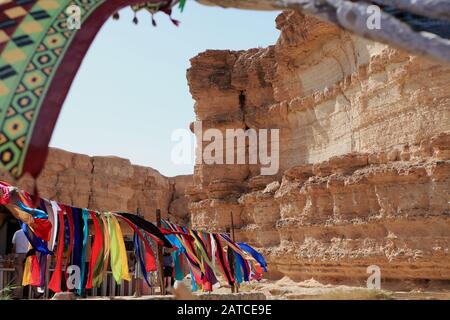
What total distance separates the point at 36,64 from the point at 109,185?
3934 centimetres

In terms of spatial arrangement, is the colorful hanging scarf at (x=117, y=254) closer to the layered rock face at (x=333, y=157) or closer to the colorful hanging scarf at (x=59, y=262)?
the colorful hanging scarf at (x=59, y=262)

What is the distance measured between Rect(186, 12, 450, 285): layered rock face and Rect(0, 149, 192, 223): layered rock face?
16173 mm

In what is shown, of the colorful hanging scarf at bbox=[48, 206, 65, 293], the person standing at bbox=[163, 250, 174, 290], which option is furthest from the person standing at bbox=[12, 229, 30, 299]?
the person standing at bbox=[163, 250, 174, 290]

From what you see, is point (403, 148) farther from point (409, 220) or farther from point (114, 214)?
point (114, 214)

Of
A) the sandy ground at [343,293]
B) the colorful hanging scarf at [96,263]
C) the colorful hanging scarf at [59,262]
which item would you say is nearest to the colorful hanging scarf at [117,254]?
the colorful hanging scarf at [96,263]

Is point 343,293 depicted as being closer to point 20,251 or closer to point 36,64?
point 20,251

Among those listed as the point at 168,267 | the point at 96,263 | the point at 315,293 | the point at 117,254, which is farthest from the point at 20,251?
the point at 315,293

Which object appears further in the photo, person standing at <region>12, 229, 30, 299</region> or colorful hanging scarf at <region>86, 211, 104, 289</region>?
person standing at <region>12, 229, 30, 299</region>

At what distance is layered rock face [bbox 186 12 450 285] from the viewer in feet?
52.6

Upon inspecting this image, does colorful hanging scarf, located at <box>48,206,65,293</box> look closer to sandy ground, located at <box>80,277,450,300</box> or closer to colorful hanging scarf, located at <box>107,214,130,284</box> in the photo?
colorful hanging scarf, located at <box>107,214,130,284</box>

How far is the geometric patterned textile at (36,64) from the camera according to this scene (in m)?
4.34
